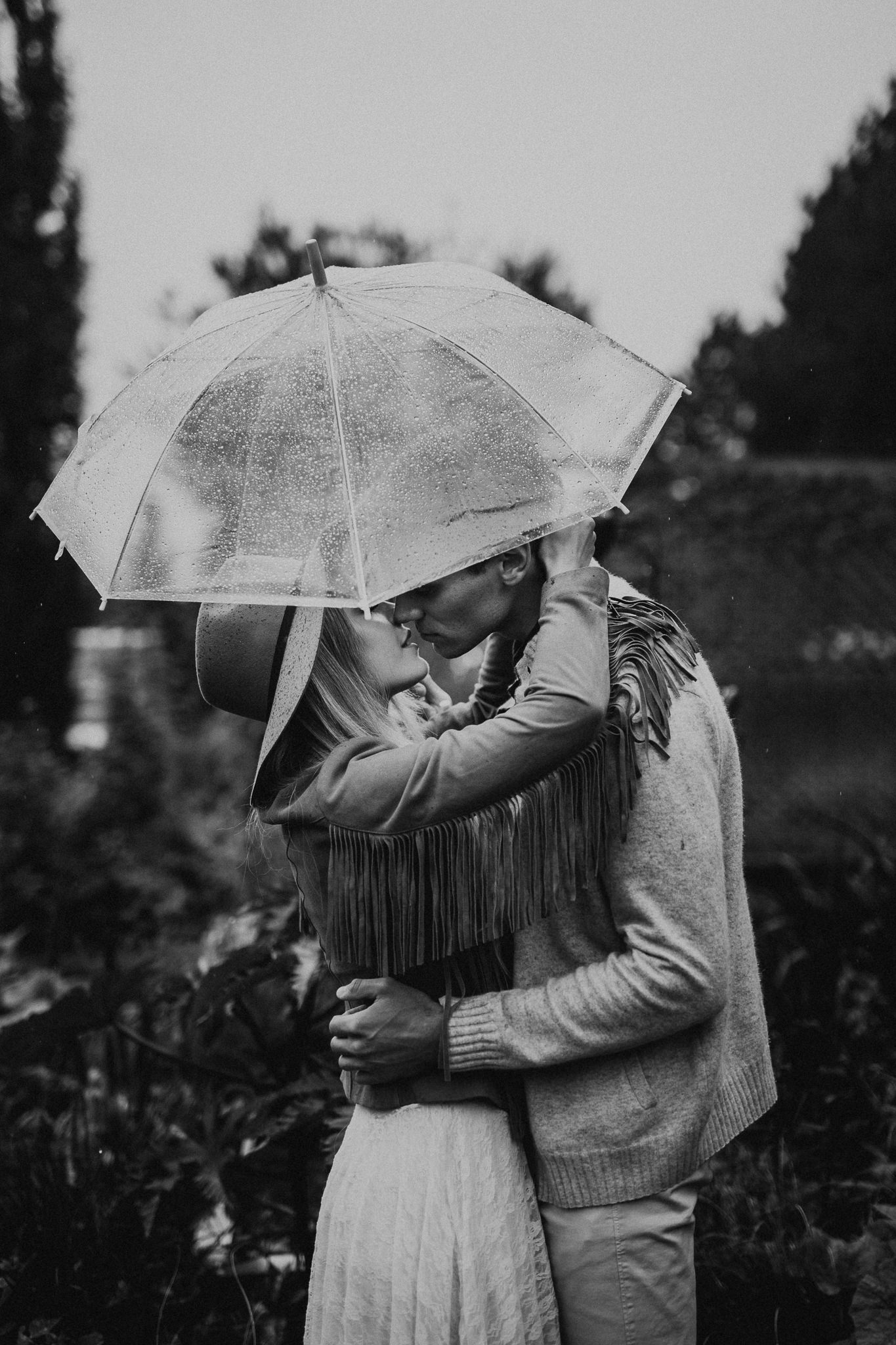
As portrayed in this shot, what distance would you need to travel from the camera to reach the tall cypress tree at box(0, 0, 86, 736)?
27.2 ft

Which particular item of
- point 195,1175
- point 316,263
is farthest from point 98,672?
point 316,263

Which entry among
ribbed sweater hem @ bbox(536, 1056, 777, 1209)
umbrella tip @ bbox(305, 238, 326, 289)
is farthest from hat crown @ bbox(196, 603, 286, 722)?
ribbed sweater hem @ bbox(536, 1056, 777, 1209)

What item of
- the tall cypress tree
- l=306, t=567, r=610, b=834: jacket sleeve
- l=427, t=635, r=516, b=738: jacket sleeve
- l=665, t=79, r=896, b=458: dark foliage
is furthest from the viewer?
l=665, t=79, r=896, b=458: dark foliage

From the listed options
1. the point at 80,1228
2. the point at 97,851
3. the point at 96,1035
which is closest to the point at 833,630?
the point at 97,851

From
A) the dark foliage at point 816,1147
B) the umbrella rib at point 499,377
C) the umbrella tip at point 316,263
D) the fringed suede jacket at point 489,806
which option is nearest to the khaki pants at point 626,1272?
the fringed suede jacket at point 489,806

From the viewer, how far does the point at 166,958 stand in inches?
155

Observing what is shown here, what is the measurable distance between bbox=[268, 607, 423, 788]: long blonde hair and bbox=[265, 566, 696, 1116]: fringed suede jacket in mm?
68

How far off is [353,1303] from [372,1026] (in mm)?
432

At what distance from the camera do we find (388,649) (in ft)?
6.69

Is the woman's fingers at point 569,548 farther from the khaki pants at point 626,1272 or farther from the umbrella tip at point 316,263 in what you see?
the khaki pants at point 626,1272

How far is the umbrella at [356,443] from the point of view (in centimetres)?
180

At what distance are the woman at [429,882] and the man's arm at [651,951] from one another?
8cm

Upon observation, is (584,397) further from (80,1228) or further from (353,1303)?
(80,1228)

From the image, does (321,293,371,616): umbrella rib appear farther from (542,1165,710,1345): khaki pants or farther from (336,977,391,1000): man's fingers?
(542,1165,710,1345): khaki pants
